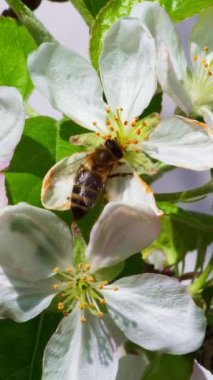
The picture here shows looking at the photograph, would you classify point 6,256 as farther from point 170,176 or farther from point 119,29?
point 170,176

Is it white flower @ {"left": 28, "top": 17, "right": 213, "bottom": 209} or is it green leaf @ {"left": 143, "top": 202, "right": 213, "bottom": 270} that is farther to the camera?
green leaf @ {"left": 143, "top": 202, "right": 213, "bottom": 270}

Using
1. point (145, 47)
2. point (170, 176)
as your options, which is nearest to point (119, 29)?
point (145, 47)

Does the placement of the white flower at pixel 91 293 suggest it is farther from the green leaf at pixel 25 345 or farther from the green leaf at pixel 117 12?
the green leaf at pixel 117 12

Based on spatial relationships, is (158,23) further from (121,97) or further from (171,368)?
(171,368)

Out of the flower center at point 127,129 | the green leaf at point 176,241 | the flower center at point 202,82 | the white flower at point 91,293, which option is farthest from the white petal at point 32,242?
the green leaf at point 176,241

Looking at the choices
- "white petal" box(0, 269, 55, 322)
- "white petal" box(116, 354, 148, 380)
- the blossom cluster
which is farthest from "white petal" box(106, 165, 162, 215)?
"white petal" box(116, 354, 148, 380)

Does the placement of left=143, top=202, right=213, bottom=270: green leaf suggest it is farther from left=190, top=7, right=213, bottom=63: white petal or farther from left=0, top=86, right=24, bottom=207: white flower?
left=0, top=86, right=24, bottom=207: white flower

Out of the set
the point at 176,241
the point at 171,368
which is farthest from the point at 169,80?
the point at 176,241
